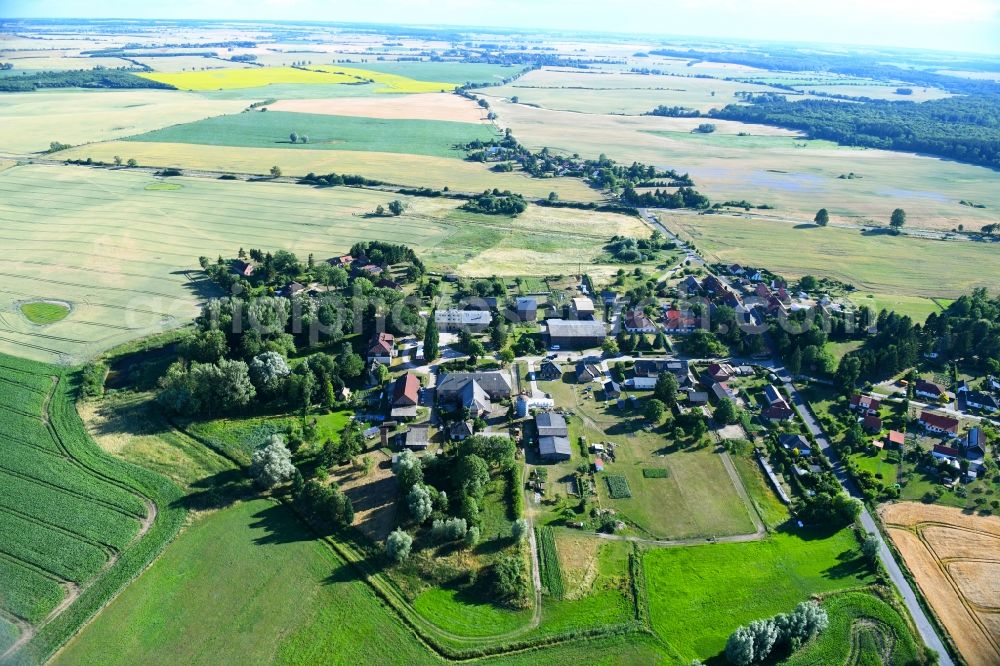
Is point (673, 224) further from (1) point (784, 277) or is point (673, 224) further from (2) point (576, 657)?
(2) point (576, 657)

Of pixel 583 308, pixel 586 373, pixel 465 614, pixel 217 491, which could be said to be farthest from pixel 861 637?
pixel 583 308

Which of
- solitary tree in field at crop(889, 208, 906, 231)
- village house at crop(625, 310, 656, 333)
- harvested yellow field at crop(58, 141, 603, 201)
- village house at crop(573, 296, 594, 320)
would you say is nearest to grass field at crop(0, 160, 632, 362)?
harvested yellow field at crop(58, 141, 603, 201)

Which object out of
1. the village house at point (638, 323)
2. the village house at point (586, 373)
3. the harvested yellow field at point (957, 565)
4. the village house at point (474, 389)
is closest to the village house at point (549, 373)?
the village house at point (586, 373)

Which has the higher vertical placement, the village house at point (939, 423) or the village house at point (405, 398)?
the village house at point (939, 423)

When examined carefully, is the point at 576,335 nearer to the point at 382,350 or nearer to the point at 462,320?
the point at 462,320

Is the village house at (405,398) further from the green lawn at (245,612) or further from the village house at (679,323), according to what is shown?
the village house at (679,323)

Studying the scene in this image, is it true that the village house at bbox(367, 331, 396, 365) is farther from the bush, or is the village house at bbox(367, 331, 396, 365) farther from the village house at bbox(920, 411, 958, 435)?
the village house at bbox(920, 411, 958, 435)

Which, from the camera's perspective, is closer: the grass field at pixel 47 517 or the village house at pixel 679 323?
the grass field at pixel 47 517
